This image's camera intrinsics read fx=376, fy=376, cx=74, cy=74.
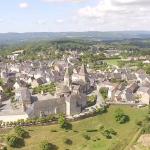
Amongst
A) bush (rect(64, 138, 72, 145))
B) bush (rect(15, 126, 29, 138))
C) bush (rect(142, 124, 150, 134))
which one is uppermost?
bush (rect(15, 126, 29, 138))

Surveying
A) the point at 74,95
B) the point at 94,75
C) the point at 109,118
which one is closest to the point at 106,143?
the point at 109,118

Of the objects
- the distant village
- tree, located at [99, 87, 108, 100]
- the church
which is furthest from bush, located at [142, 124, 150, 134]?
tree, located at [99, 87, 108, 100]

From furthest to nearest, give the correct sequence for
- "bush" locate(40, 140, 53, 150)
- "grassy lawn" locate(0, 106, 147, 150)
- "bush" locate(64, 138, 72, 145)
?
"bush" locate(64, 138, 72, 145) < "grassy lawn" locate(0, 106, 147, 150) < "bush" locate(40, 140, 53, 150)

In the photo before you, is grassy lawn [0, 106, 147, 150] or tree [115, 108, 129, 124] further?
tree [115, 108, 129, 124]

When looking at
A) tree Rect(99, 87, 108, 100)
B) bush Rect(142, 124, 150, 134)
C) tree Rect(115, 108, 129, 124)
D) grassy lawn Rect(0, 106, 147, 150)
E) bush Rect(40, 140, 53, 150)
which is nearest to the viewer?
bush Rect(40, 140, 53, 150)

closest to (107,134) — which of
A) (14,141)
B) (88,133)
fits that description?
(88,133)

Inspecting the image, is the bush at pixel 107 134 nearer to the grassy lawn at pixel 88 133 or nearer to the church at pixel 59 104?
the grassy lawn at pixel 88 133

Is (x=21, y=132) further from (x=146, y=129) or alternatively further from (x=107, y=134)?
(x=146, y=129)

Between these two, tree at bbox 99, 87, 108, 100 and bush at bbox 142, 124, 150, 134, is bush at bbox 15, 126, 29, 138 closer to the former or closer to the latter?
bush at bbox 142, 124, 150, 134
